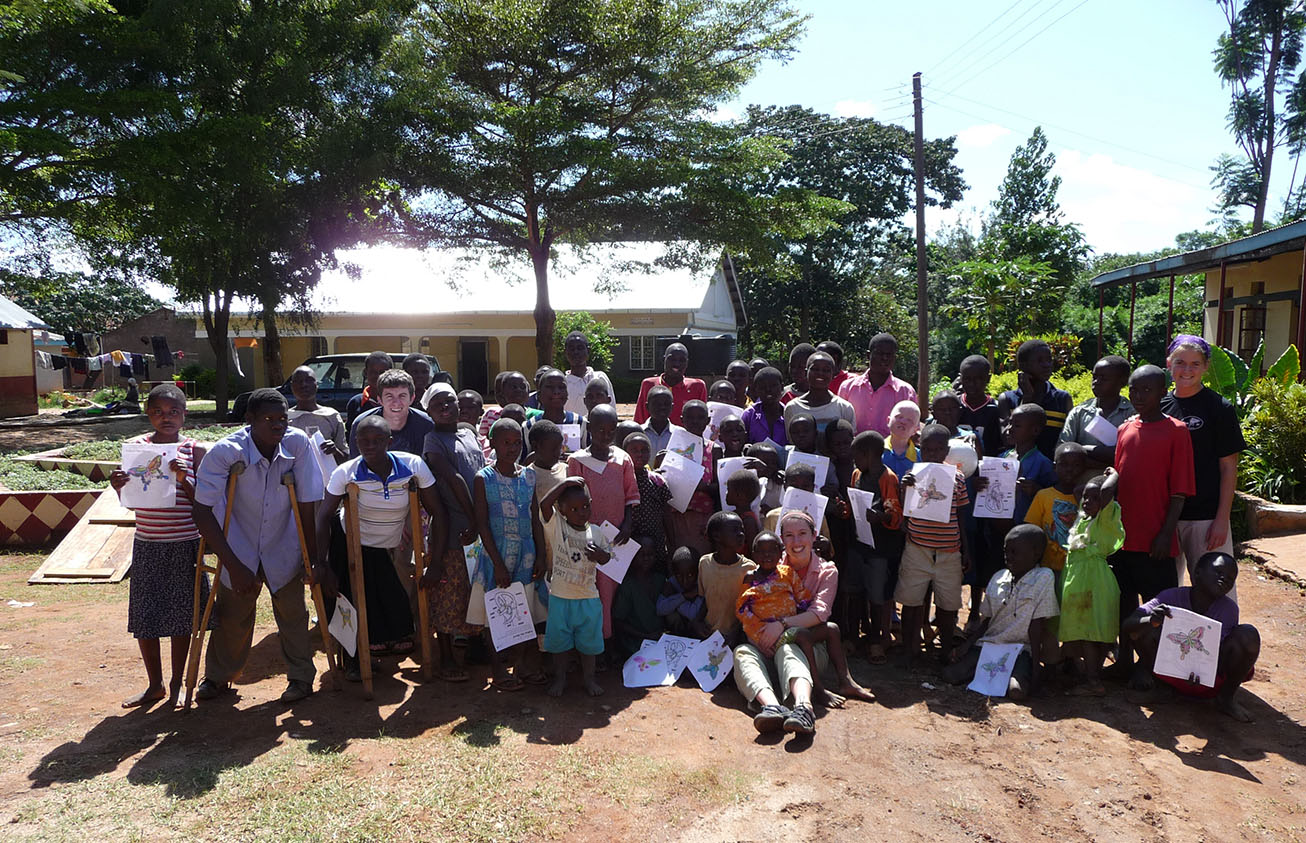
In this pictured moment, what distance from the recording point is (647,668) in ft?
16.9

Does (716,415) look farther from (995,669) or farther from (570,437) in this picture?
(995,669)

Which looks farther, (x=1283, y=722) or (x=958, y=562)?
(x=958, y=562)

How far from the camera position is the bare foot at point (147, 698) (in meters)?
4.66

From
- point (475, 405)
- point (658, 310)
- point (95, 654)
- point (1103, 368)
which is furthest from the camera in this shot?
point (658, 310)

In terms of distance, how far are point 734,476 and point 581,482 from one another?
108 centimetres

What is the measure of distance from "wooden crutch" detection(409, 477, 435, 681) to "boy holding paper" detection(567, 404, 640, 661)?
3.11ft

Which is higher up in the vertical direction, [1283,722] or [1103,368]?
[1103,368]

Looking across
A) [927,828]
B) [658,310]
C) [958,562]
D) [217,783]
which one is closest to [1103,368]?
[958,562]

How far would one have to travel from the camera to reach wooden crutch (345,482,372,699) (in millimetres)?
4762

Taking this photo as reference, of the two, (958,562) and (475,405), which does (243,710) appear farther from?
(958,562)

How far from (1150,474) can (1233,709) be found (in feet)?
4.32

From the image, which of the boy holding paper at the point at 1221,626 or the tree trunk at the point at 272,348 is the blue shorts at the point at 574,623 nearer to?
the boy holding paper at the point at 1221,626

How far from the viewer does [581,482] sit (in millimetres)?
4895

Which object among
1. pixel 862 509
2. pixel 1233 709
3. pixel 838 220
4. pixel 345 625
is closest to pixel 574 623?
pixel 345 625
